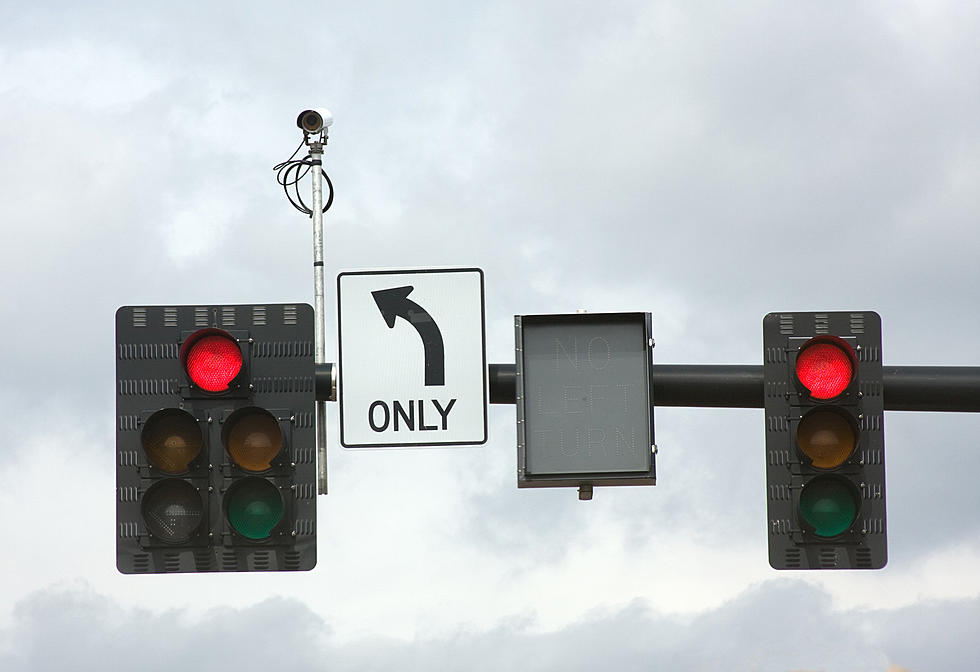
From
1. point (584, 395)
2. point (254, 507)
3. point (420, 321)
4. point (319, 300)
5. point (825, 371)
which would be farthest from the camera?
point (319, 300)

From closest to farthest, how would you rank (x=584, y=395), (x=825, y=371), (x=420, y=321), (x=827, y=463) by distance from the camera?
(x=827, y=463)
(x=825, y=371)
(x=584, y=395)
(x=420, y=321)

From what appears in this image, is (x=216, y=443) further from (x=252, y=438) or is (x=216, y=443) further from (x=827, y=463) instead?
(x=827, y=463)

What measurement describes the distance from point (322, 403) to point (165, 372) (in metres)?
0.94

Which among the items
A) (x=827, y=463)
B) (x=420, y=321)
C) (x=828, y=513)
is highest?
(x=420, y=321)

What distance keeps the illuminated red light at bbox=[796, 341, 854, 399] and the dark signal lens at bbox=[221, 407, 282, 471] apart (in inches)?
110

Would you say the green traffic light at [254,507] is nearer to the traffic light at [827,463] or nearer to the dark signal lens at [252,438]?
Answer: the dark signal lens at [252,438]

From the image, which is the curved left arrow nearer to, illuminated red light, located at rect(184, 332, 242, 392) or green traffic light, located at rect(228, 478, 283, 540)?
illuminated red light, located at rect(184, 332, 242, 392)

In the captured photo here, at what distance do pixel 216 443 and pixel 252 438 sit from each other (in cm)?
19

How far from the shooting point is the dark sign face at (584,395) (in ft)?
26.0

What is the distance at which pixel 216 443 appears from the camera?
7.39 metres

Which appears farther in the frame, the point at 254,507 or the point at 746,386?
the point at 746,386

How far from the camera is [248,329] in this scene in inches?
298

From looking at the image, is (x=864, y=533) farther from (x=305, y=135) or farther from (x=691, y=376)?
(x=305, y=135)

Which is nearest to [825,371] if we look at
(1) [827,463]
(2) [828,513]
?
(1) [827,463]
